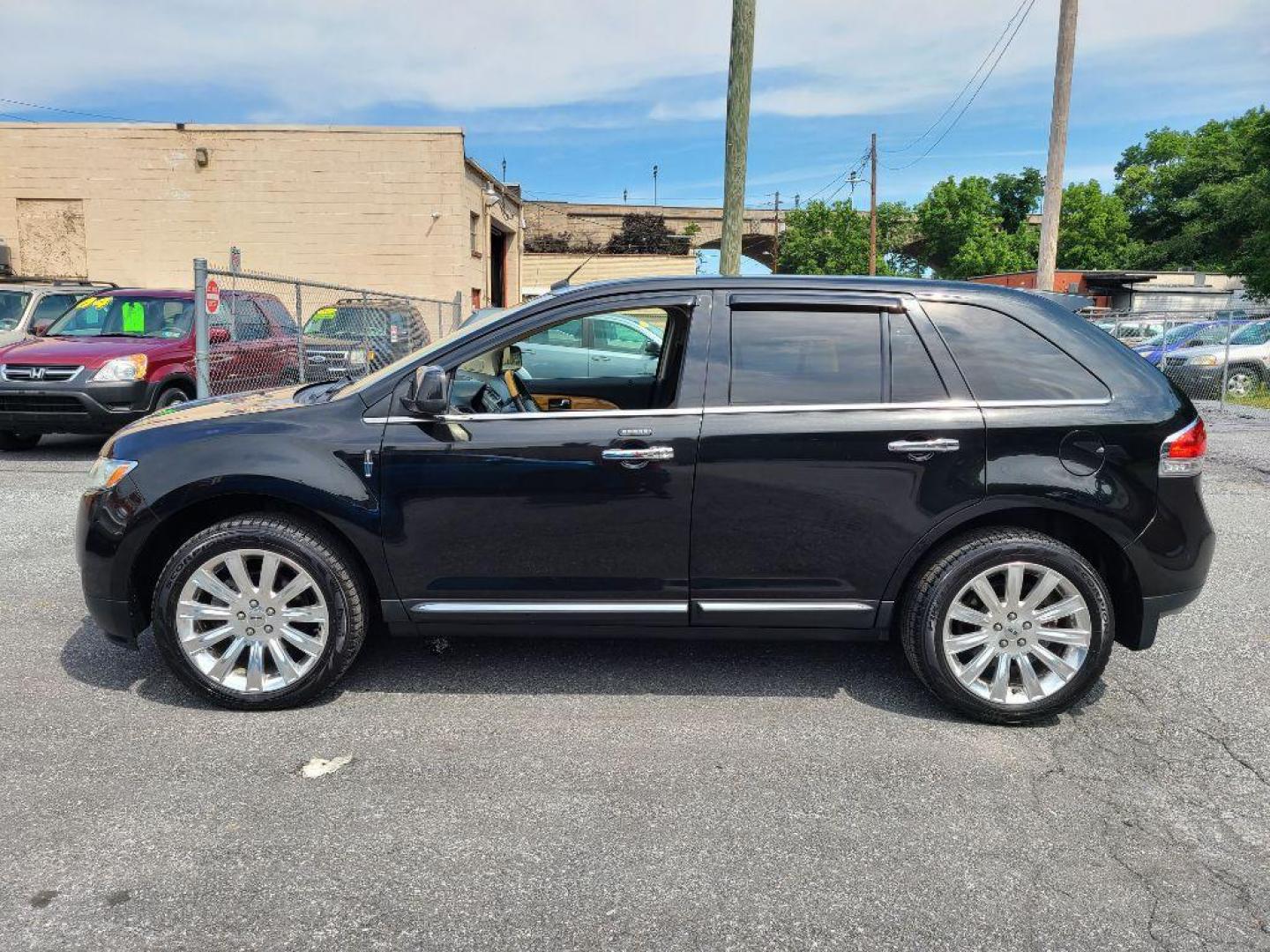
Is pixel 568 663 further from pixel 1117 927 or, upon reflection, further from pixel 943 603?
pixel 1117 927

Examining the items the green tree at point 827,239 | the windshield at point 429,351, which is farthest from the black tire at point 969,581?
the green tree at point 827,239

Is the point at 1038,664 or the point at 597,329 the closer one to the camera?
the point at 1038,664

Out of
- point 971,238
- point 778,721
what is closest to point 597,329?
point 778,721

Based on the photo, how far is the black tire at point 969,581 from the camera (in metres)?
3.56

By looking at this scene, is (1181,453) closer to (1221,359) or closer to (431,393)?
(431,393)

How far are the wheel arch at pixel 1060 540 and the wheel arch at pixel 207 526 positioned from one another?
2.15m

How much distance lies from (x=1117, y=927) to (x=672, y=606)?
1.82 m

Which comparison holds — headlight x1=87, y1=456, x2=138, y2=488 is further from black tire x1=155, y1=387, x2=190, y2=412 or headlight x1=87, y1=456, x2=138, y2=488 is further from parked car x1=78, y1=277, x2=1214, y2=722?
black tire x1=155, y1=387, x2=190, y2=412

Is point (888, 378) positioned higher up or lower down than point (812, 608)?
higher up

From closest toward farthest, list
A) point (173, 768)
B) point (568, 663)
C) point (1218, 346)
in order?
point (173, 768) < point (568, 663) < point (1218, 346)

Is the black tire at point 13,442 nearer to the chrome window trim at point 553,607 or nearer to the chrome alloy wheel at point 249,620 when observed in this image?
the chrome alloy wheel at point 249,620

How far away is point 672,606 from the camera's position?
3.69 meters

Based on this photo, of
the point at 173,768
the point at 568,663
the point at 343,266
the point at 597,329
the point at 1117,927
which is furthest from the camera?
the point at 343,266

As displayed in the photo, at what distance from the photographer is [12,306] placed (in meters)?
12.8
